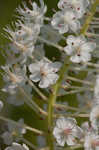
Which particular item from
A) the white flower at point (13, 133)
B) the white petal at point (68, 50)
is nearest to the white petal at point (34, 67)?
the white petal at point (68, 50)

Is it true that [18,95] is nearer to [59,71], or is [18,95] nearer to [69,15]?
[59,71]

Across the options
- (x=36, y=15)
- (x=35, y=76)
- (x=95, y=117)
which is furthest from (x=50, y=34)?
(x=95, y=117)

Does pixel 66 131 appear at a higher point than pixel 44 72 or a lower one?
lower

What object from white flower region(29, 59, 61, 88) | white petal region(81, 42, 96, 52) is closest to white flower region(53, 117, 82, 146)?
white flower region(29, 59, 61, 88)

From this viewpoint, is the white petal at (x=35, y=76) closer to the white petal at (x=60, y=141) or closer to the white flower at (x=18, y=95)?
the white flower at (x=18, y=95)

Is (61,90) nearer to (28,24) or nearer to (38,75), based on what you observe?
(38,75)

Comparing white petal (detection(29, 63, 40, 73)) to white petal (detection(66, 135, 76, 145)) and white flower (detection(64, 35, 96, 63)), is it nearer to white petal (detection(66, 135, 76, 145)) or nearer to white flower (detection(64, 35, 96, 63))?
white flower (detection(64, 35, 96, 63))
